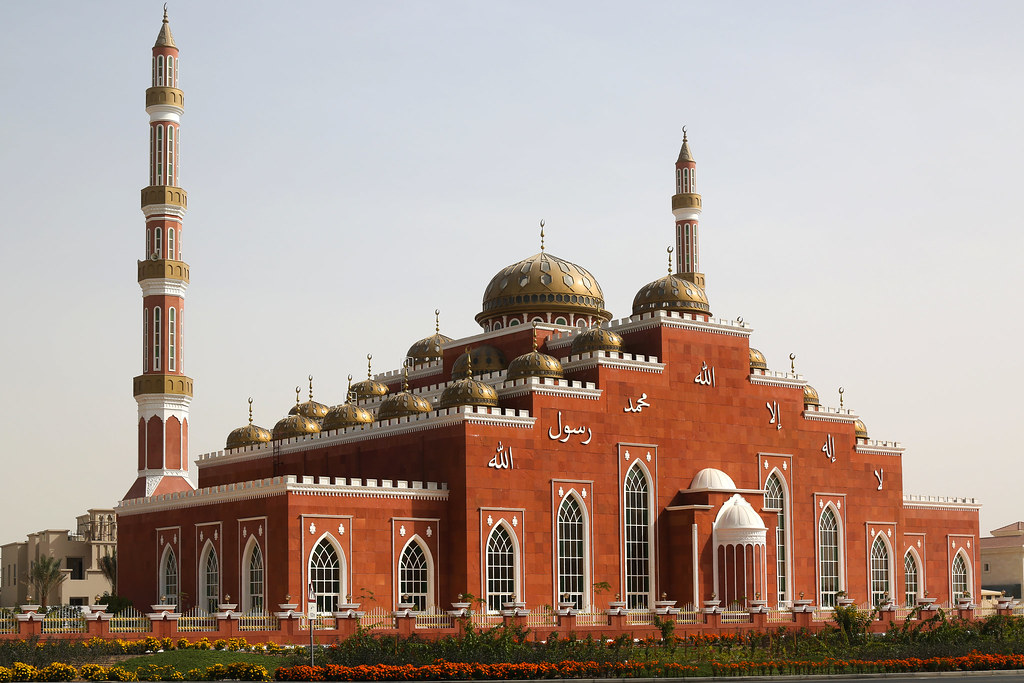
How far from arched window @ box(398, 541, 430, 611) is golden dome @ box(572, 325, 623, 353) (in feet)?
34.1

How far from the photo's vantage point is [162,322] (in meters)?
61.0

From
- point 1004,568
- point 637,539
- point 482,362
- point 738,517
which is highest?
point 482,362

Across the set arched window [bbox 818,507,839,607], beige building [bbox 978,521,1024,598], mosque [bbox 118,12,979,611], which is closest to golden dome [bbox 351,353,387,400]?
mosque [bbox 118,12,979,611]

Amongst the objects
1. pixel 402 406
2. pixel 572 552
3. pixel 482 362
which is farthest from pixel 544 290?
pixel 572 552

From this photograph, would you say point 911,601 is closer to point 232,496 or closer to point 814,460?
point 814,460

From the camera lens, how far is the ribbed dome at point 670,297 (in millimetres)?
57219

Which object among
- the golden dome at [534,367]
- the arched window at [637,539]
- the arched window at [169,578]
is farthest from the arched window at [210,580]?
Answer: the arched window at [637,539]

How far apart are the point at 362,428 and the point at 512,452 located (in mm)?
7081

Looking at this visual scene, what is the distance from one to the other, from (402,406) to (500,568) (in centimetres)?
791

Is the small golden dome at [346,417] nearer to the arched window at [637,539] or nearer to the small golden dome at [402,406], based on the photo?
the small golden dome at [402,406]

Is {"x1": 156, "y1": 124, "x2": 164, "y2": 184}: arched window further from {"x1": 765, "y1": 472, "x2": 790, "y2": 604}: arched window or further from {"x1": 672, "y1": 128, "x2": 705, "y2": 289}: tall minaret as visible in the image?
{"x1": 765, "y1": 472, "x2": 790, "y2": 604}: arched window

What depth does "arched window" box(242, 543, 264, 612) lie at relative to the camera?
4869cm

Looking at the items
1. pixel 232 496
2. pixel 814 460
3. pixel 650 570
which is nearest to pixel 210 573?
pixel 232 496

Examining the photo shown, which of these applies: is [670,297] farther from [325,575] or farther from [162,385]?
[162,385]
